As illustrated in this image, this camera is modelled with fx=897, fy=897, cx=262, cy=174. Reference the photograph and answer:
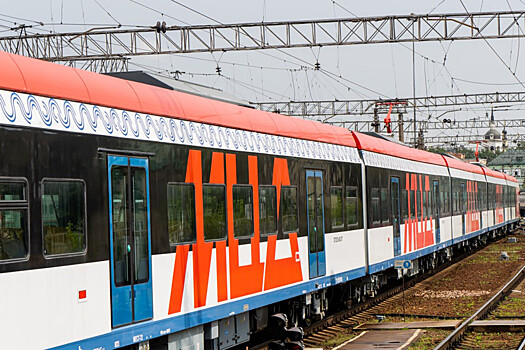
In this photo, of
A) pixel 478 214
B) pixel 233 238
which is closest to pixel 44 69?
pixel 233 238

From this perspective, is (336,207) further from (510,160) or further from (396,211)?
(510,160)

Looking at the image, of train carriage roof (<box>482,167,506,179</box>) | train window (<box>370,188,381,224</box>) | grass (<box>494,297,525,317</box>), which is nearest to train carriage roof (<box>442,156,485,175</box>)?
train carriage roof (<box>482,167,506,179</box>)

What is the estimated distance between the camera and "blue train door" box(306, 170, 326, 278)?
15938mm

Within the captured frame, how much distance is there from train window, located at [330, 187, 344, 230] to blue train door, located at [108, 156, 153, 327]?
767 centimetres

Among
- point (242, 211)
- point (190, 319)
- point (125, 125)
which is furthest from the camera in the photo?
point (242, 211)

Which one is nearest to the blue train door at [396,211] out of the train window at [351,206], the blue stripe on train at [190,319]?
the train window at [351,206]

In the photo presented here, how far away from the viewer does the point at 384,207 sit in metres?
21.6

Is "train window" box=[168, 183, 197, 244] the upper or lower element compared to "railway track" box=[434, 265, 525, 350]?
upper

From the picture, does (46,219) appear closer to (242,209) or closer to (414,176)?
(242,209)

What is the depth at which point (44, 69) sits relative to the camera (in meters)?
8.64

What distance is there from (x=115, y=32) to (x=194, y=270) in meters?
18.0

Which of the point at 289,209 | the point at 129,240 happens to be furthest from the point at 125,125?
the point at 289,209

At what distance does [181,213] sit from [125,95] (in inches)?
67.9

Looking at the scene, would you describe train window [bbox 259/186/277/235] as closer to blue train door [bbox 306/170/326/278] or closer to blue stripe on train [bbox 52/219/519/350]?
blue stripe on train [bbox 52/219/519/350]
